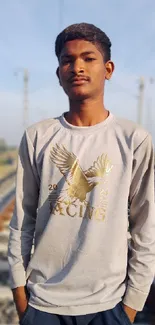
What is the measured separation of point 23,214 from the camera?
1.64 metres

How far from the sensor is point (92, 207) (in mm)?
1460

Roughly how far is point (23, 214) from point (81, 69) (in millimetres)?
735

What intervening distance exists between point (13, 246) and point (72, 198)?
391 millimetres

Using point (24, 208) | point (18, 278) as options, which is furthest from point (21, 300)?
point (24, 208)

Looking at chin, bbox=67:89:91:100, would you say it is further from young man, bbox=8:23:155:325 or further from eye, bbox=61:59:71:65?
eye, bbox=61:59:71:65

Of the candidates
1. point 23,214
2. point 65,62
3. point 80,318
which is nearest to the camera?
point 80,318

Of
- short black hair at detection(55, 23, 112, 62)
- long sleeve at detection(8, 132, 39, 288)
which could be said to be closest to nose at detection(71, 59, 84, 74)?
short black hair at detection(55, 23, 112, 62)

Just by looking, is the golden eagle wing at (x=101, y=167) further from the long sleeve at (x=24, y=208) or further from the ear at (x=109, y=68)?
the ear at (x=109, y=68)

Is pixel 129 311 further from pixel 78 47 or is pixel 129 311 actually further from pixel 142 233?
pixel 78 47

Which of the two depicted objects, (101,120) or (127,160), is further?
(101,120)

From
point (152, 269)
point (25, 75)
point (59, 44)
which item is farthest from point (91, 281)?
point (25, 75)

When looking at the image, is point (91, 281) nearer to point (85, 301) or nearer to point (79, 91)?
point (85, 301)

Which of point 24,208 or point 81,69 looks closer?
point 81,69

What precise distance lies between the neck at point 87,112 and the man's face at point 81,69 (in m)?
0.04
